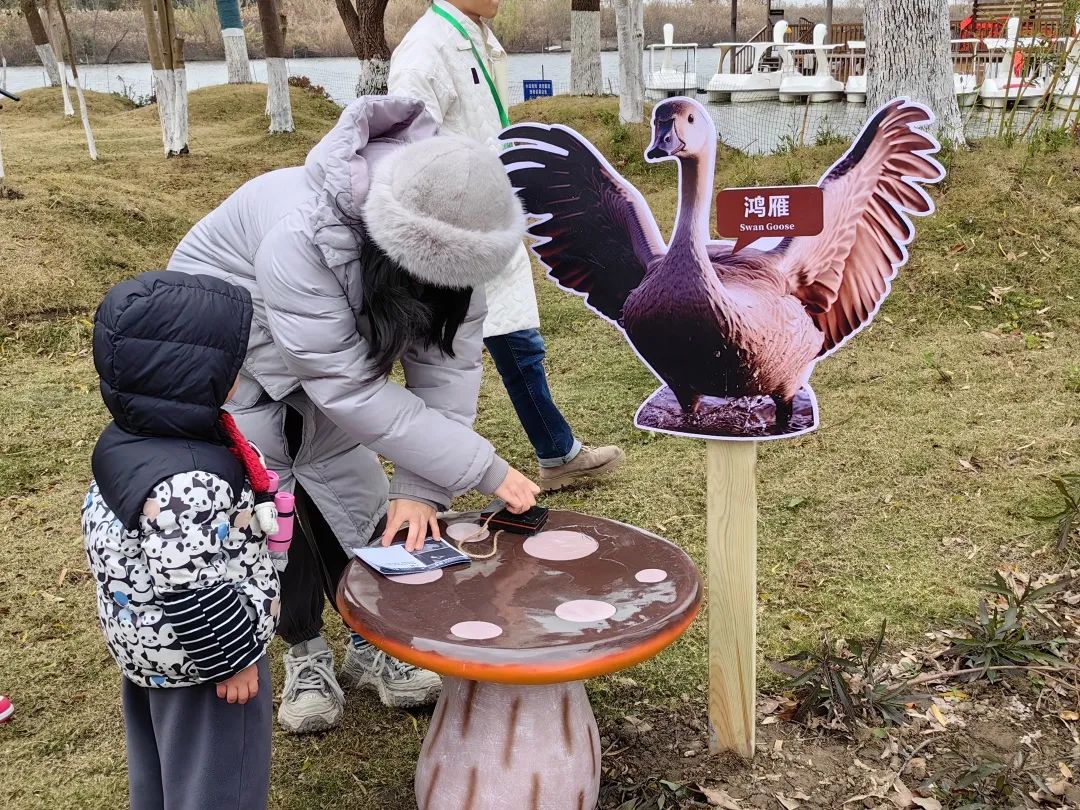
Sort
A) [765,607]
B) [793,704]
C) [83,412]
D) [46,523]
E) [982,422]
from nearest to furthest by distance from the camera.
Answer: [793,704]
[765,607]
[46,523]
[982,422]
[83,412]

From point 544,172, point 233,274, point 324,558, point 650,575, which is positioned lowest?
point 324,558

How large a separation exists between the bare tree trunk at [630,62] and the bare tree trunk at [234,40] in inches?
349

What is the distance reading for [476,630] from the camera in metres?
1.70

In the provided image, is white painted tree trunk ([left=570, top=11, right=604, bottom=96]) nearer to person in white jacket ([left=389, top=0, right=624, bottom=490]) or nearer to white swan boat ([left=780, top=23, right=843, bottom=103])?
white swan boat ([left=780, top=23, right=843, bottom=103])

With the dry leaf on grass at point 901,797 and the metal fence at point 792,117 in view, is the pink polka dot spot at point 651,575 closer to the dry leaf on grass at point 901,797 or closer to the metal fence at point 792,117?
the dry leaf on grass at point 901,797

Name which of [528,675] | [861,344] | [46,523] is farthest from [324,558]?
[861,344]

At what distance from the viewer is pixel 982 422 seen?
4.04m

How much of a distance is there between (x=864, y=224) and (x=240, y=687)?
151 cm

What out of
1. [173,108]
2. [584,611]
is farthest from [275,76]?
[584,611]

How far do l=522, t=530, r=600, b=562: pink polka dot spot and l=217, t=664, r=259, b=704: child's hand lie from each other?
60 centimetres

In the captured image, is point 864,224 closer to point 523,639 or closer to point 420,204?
point 420,204

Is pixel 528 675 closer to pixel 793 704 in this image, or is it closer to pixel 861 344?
pixel 793 704

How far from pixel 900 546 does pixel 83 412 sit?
3.64 meters

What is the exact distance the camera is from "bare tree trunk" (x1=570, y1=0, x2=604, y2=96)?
12742 millimetres
